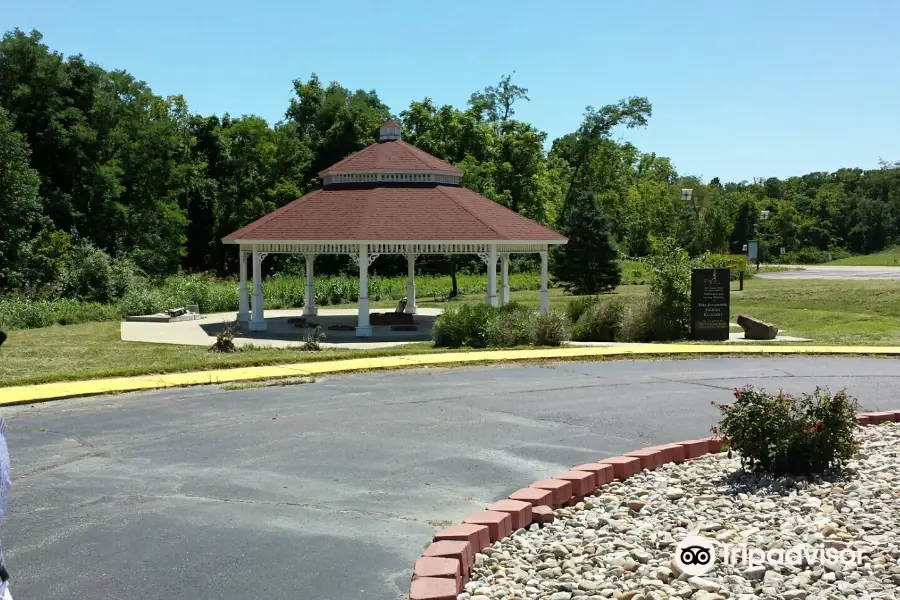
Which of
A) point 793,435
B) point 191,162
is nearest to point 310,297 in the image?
point 793,435

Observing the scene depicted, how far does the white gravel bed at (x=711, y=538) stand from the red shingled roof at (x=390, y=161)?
23240mm

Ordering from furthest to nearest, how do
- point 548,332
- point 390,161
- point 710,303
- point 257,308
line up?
point 390,161 < point 257,308 < point 710,303 < point 548,332

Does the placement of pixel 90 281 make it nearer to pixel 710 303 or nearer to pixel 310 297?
pixel 310 297

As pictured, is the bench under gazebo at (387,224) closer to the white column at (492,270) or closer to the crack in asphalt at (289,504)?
the white column at (492,270)

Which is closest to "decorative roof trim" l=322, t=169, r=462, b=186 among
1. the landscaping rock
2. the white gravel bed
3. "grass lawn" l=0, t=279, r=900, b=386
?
"grass lawn" l=0, t=279, r=900, b=386

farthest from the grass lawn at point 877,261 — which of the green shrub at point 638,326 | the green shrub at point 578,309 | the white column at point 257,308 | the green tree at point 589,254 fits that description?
the white column at point 257,308

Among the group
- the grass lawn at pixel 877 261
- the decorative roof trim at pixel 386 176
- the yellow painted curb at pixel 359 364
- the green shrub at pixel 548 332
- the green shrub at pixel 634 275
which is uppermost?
the decorative roof trim at pixel 386 176

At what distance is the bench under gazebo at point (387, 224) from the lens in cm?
2761

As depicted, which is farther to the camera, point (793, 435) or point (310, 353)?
point (310, 353)

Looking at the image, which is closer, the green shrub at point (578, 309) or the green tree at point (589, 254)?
the green shrub at point (578, 309)

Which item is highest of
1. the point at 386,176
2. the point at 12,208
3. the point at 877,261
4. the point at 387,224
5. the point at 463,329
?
the point at 386,176

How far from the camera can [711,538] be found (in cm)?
727

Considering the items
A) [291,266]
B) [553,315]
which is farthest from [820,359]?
[291,266]

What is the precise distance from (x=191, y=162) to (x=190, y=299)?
31.8m
